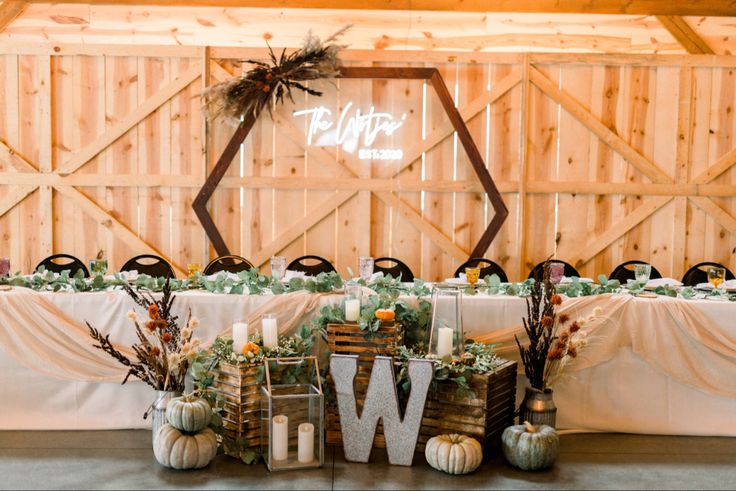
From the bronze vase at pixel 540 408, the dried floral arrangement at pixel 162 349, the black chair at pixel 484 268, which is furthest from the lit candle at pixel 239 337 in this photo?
the black chair at pixel 484 268

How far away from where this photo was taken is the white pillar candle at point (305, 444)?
318 centimetres

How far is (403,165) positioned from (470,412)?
3.07 metres

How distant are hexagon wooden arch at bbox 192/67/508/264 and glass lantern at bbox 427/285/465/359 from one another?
2.41 m

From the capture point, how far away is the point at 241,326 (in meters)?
3.38

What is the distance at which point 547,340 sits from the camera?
348 centimetres

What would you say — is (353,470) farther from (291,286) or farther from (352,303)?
(291,286)

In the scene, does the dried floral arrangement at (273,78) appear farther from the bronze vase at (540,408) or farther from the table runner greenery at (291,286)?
the bronze vase at (540,408)

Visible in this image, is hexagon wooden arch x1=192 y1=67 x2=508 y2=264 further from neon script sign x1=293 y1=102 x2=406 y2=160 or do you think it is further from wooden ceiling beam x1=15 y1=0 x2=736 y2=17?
wooden ceiling beam x1=15 y1=0 x2=736 y2=17

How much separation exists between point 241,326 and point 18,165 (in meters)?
3.63

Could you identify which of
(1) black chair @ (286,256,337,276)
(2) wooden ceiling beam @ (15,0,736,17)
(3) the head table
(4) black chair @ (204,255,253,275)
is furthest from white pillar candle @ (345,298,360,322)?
(2) wooden ceiling beam @ (15,0,736,17)

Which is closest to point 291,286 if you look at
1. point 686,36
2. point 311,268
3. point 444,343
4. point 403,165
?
point 444,343

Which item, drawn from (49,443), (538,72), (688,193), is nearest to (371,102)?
(538,72)

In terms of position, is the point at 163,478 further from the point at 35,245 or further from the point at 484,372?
the point at 35,245

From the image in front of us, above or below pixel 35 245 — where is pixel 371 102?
above
